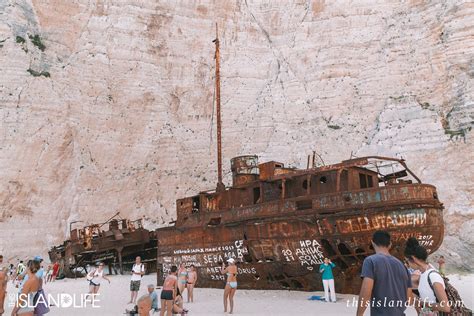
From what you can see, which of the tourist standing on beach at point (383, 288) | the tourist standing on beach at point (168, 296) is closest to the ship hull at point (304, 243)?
the tourist standing on beach at point (168, 296)

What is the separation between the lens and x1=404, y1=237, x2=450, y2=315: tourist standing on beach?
163 inches

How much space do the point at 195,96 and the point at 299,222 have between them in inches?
948

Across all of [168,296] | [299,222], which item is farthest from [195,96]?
[168,296]

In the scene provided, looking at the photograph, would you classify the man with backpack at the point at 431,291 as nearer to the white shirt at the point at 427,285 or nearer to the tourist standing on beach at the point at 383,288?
the white shirt at the point at 427,285

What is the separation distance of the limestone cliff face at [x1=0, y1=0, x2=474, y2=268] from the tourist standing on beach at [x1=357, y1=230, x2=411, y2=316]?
23037mm

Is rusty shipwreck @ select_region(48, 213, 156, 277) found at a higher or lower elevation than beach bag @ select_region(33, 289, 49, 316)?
higher

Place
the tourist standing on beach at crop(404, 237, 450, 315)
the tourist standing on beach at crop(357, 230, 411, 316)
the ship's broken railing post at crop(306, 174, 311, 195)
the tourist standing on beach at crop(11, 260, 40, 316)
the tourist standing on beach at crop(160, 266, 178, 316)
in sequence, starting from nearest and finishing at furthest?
the tourist standing on beach at crop(357, 230, 411, 316) < the tourist standing on beach at crop(404, 237, 450, 315) < the tourist standing on beach at crop(11, 260, 40, 316) < the tourist standing on beach at crop(160, 266, 178, 316) < the ship's broken railing post at crop(306, 174, 311, 195)

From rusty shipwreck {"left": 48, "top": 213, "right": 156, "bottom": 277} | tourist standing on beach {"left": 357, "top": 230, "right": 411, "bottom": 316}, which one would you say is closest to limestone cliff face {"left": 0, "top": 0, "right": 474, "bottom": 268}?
rusty shipwreck {"left": 48, "top": 213, "right": 156, "bottom": 277}

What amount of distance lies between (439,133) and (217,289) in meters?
18.3

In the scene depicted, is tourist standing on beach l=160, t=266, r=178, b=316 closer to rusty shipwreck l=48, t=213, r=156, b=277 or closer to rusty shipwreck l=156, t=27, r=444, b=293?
rusty shipwreck l=156, t=27, r=444, b=293

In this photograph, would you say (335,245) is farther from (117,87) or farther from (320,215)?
(117,87)

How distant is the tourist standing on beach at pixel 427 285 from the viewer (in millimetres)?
4145

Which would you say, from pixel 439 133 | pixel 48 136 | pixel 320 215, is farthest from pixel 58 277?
pixel 439 133

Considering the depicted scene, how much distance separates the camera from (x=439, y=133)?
1051 inches
